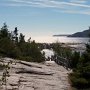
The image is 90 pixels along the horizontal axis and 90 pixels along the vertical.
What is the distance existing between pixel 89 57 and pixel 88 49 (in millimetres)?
1442

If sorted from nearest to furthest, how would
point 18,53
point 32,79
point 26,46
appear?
1. point 32,79
2. point 18,53
3. point 26,46

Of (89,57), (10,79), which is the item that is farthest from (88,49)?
(10,79)

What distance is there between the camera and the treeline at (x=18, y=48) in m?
31.9

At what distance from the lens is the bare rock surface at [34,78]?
19828mm

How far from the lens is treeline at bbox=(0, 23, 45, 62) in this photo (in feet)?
105

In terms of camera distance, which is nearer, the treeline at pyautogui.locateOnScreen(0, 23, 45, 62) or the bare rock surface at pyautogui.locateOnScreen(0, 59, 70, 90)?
the bare rock surface at pyautogui.locateOnScreen(0, 59, 70, 90)

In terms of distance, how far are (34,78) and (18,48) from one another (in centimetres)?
1377

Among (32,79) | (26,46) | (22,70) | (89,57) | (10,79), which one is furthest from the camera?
(26,46)

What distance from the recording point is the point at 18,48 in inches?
1416

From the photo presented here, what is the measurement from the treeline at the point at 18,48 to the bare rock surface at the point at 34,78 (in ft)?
18.1

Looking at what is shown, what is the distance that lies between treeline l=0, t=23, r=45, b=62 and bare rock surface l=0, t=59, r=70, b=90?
552 centimetres

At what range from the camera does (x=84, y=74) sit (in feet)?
79.8

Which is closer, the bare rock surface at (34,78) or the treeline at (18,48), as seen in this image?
the bare rock surface at (34,78)

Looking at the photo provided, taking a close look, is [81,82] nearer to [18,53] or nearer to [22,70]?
[22,70]
